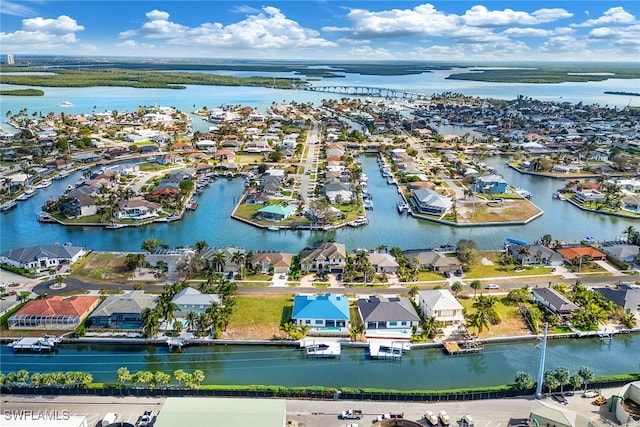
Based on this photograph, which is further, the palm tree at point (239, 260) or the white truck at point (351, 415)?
the palm tree at point (239, 260)

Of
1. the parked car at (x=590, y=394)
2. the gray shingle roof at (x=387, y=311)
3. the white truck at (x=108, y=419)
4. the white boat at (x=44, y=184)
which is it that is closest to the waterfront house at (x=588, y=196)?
the gray shingle roof at (x=387, y=311)

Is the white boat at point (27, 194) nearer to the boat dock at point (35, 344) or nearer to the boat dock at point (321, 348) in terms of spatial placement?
the boat dock at point (35, 344)

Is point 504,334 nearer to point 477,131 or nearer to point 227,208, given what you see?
point 227,208

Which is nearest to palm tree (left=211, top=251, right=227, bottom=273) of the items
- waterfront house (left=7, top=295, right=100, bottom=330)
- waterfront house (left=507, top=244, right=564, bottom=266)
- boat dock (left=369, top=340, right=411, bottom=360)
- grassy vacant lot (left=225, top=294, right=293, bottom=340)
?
grassy vacant lot (left=225, top=294, right=293, bottom=340)

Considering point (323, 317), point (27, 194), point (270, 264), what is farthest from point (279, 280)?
point (27, 194)

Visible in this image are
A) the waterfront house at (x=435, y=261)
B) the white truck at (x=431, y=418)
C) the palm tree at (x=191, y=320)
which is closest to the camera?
the white truck at (x=431, y=418)

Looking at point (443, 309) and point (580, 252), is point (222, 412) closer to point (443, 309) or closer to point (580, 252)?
point (443, 309)
